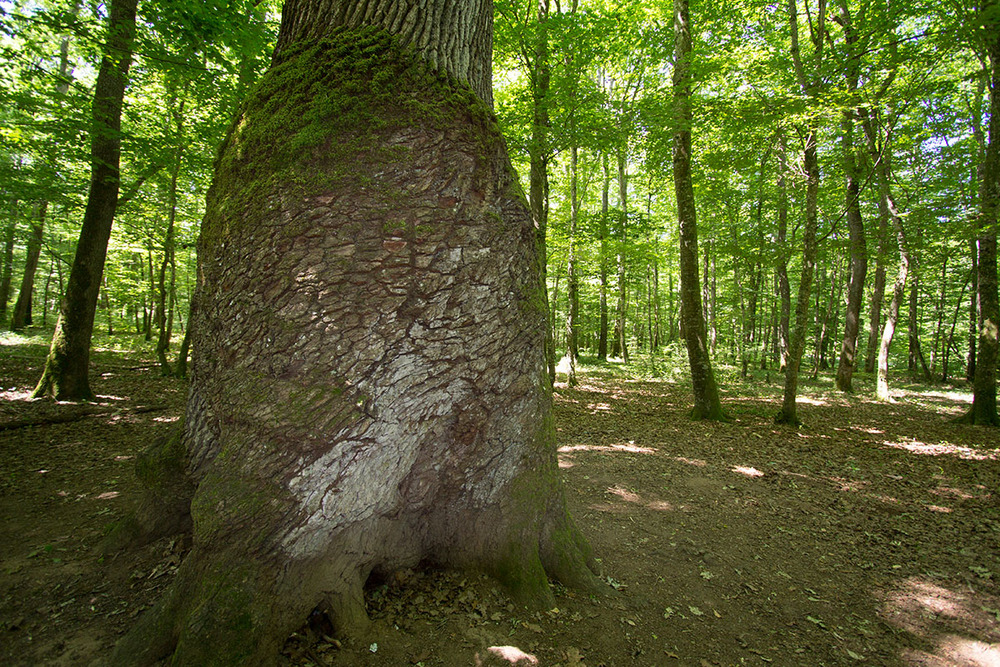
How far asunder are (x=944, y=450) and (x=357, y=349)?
31.7 ft

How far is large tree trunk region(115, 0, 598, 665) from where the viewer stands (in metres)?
2.04

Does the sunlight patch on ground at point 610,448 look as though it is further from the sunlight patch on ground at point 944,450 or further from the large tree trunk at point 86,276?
the large tree trunk at point 86,276

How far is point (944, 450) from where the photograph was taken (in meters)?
7.02

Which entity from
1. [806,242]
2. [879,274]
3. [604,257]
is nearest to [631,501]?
[806,242]

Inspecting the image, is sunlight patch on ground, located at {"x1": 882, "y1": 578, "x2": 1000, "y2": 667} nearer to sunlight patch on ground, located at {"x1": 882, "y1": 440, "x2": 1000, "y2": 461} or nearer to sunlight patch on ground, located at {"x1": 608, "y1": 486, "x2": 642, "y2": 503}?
sunlight patch on ground, located at {"x1": 608, "y1": 486, "x2": 642, "y2": 503}

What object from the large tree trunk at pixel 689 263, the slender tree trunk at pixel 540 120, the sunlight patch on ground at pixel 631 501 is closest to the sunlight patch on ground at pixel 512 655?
the sunlight patch on ground at pixel 631 501

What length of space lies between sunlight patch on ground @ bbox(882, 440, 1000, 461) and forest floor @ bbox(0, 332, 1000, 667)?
6 cm

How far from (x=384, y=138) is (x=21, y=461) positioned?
238 inches

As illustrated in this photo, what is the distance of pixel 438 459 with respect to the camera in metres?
2.47

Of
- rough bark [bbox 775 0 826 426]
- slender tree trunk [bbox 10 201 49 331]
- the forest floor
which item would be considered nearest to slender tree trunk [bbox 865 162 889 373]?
rough bark [bbox 775 0 826 426]

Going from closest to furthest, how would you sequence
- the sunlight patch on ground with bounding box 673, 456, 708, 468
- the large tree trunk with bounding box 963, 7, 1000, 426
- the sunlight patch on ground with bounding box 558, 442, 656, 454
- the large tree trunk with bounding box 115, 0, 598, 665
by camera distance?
the large tree trunk with bounding box 115, 0, 598, 665
the sunlight patch on ground with bounding box 673, 456, 708, 468
the sunlight patch on ground with bounding box 558, 442, 656, 454
the large tree trunk with bounding box 963, 7, 1000, 426

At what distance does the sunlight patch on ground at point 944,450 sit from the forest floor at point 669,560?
0.21ft

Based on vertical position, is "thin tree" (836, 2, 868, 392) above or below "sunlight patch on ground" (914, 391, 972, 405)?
above

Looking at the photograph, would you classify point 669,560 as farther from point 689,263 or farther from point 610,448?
point 689,263
